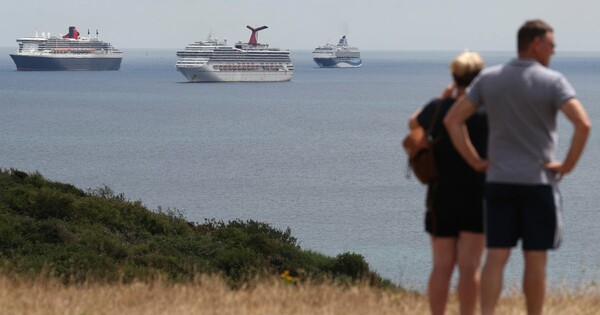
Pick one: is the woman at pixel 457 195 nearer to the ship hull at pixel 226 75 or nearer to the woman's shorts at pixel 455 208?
the woman's shorts at pixel 455 208

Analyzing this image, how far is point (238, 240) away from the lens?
1823cm

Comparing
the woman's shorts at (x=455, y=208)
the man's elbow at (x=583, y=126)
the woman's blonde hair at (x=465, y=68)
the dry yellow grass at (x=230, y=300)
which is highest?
the woman's blonde hair at (x=465, y=68)

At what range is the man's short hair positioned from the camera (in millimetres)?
5574

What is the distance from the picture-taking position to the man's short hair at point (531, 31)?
5574 mm

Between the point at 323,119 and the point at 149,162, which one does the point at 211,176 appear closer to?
the point at 149,162

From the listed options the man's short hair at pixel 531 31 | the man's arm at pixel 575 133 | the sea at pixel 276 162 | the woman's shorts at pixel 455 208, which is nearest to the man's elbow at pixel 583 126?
the man's arm at pixel 575 133

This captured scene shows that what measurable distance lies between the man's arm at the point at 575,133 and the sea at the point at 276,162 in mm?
3035

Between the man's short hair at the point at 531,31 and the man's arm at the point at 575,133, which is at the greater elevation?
the man's short hair at the point at 531,31

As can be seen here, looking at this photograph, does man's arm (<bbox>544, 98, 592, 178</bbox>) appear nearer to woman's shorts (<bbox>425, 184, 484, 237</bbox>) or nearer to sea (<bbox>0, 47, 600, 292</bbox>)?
woman's shorts (<bbox>425, 184, 484, 237</bbox>)

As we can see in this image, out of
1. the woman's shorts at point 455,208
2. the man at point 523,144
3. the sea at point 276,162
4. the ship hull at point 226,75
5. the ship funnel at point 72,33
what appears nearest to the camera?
the man at point 523,144

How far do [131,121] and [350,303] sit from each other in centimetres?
9431

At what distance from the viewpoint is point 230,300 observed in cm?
754

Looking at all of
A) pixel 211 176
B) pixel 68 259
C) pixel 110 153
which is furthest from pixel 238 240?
pixel 110 153

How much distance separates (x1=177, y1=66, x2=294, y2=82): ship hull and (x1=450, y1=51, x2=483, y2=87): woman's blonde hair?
157m
